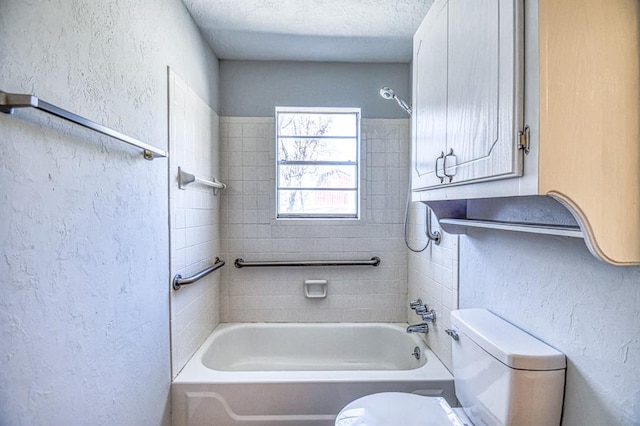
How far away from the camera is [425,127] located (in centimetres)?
136

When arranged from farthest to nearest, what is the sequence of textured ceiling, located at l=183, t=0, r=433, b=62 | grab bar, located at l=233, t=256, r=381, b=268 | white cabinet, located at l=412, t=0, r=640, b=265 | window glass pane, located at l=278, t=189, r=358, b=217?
window glass pane, located at l=278, t=189, r=358, b=217 < grab bar, located at l=233, t=256, r=381, b=268 < textured ceiling, located at l=183, t=0, r=433, b=62 < white cabinet, located at l=412, t=0, r=640, b=265

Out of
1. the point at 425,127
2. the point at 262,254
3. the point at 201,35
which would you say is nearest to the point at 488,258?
the point at 425,127

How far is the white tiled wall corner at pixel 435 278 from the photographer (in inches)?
68.6

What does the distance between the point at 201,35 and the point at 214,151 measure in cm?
72

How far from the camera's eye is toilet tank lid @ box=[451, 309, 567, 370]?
0.98 m

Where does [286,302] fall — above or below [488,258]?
below

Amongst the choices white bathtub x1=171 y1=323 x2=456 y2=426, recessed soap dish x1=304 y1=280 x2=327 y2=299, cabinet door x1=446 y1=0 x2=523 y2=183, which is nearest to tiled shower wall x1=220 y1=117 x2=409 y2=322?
recessed soap dish x1=304 y1=280 x2=327 y2=299

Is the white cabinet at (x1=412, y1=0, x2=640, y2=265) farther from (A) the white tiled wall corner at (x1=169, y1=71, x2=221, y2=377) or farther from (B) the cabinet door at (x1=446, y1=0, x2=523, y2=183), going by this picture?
(A) the white tiled wall corner at (x1=169, y1=71, x2=221, y2=377)

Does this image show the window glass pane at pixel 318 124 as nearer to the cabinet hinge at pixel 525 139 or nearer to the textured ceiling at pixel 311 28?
the textured ceiling at pixel 311 28

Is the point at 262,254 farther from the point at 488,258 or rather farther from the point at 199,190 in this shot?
the point at 488,258

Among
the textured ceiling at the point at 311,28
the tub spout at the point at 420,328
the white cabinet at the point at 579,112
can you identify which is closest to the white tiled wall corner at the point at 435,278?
the tub spout at the point at 420,328

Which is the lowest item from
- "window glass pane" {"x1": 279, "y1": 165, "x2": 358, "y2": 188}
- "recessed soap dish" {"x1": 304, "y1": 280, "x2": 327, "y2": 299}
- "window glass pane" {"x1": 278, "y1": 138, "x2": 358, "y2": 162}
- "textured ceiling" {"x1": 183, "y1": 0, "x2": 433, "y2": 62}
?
"recessed soap dish" {"x1": 304, "y1": 280, "x2": 327, "y2": 299}

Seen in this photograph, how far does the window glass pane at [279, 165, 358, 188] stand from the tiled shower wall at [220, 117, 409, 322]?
0.12 metres

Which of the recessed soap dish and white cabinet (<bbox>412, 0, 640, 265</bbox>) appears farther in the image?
the recessed soap dish
